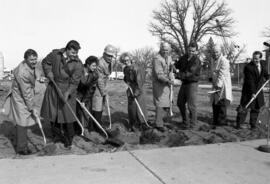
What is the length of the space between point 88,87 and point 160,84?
1459 millimetres

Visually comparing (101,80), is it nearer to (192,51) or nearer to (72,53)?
(72,53)

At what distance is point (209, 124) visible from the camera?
6887 millimetres

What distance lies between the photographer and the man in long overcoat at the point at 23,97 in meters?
4.59

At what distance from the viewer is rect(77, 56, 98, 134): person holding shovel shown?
5.64m

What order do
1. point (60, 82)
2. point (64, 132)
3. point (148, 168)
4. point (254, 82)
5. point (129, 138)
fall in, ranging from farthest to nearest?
1. point (254, 82)
2. point (129, 138)
3. point (64, 132)
4. point (60, 82)
5. point (148, 168)

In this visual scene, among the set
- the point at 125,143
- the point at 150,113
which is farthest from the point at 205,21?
the point at 125,143

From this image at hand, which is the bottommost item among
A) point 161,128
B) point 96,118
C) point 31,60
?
point 161,128

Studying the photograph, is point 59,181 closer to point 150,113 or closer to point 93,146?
point 93,146

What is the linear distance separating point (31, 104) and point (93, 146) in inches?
46.9

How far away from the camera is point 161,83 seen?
6.29 metres

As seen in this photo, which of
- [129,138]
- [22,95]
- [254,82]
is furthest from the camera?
[254,82]

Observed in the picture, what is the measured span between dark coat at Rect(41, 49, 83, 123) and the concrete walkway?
0.78 metres

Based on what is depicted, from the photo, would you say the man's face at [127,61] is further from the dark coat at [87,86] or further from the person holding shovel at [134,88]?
the dark coat at [87,86]

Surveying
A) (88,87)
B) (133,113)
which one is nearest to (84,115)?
(88,87)
